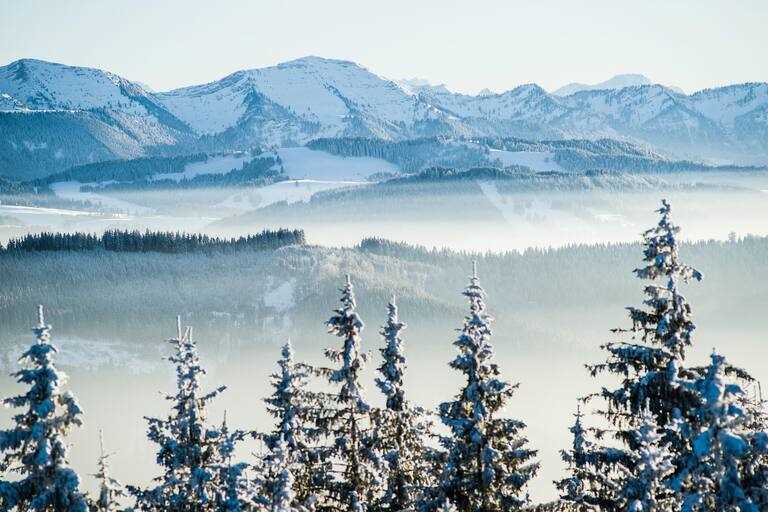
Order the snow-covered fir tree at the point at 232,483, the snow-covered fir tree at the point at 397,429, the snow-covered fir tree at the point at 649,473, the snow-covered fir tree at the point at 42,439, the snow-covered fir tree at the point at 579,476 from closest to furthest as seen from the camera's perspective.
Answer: the snow-covered fir tree at the point at 649,473 < the snow-covered fir tree at the point at 42,439 < the snow-covered fir tree at the point at 579,476 < the snow-covered fir tree at the point at 232,483 < the snow-covered fir tree at the point at 397,429

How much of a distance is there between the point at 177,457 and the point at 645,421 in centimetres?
1350

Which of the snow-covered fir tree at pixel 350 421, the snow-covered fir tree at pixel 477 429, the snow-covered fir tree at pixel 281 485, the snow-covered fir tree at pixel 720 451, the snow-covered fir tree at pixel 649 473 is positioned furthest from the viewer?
the snow-covered fir tree at pixel 350 421

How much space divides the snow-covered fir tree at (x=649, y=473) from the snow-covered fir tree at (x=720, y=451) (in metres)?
1.78

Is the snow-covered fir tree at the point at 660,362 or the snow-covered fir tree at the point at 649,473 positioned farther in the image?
the snow-covered fir tree at the point at 660,362

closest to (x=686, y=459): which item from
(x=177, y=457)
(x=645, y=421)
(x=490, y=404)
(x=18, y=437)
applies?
(x=645, y=421)

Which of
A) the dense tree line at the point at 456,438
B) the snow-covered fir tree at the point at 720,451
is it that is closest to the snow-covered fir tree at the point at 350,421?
the dense tree line at the point at 456,438

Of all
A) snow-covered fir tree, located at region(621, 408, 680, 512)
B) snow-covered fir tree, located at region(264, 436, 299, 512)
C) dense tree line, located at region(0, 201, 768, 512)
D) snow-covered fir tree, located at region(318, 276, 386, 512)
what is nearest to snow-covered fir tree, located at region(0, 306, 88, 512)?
dense tree line, located at region(0, 201, 768, 512)

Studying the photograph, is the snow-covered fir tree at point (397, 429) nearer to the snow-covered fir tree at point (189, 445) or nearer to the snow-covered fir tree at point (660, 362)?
the snow-covered fir tree at point (189, 445)

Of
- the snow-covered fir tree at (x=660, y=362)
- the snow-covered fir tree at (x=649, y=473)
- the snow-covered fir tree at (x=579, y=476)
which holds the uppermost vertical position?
the snow-covered fir tree at (x=660, y=362)

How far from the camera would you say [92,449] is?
162000 millimetres

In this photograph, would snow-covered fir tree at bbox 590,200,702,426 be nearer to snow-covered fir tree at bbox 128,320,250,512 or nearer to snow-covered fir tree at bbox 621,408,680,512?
snow-covered fir tree at bbox 621,408,680,512

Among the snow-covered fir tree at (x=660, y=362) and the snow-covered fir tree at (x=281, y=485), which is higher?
the snow-covered fir tree at (x=660, y=362)

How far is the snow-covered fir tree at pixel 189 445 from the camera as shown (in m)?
24.1

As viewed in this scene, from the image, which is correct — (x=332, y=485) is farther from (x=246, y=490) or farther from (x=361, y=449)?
(x=246, y=490)
